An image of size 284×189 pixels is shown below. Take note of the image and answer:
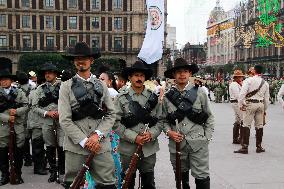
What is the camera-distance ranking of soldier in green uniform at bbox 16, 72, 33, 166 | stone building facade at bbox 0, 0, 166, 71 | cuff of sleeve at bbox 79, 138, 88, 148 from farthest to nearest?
1. stone building facade at bbox 0, 0, 166, 71
2. soldier in green uniform at bbox 16, 72, 33, 166
3. cuff of sleeve at bbox 79, 138, 88, 148

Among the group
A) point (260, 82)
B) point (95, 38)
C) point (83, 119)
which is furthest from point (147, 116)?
point (95, 38)

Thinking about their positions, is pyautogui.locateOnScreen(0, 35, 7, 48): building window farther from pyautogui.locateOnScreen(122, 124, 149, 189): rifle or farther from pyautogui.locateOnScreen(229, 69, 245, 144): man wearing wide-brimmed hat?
pyautogui.locateOnScreen(122, 124, 149, 189): rifle

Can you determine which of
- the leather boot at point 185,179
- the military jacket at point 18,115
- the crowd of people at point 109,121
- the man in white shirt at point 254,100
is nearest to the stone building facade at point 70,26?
the man in white shirt at point 254,100

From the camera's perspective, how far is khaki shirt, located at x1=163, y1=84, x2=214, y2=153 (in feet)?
17.2

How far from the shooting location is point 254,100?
934 centimetres

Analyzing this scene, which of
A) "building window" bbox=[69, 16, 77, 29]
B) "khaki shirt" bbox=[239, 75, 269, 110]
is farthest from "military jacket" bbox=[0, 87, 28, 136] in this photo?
"building window" bbox=[69, 16, 77, 29]

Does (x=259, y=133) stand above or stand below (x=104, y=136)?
below

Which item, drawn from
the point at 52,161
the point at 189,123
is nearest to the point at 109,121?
the point at 189,123

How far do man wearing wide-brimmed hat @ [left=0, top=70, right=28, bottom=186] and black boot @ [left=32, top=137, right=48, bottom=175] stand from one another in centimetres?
39

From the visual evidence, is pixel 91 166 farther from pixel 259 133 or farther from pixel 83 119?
pixel 259 133

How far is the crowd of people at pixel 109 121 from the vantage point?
464 centimetres

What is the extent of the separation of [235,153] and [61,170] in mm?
4092

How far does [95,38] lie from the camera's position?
69.8 meters

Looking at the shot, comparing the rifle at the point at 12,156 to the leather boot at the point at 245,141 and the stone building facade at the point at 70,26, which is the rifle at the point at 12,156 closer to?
the leather boot at the point at 245,141
